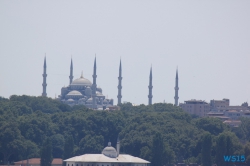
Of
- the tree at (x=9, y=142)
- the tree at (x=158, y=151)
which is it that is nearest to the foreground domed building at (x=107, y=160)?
the tree at (x=158, y=151)

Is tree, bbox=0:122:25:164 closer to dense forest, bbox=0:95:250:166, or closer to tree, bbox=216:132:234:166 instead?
dense forest, bbox=0:95:250:166

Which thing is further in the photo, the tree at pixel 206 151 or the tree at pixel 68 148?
the tree at pixel 68 148

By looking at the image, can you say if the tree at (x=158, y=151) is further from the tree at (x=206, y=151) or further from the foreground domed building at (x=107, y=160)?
the tree at (x=206, y=151)

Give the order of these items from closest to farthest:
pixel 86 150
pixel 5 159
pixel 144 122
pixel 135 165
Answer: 1. pixel 135 165
2. pixel 5 159
3. pixel 86 150
4. pixel 144 122

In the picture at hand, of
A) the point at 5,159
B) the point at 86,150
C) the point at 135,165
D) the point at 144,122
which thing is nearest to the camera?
the point at 135,165

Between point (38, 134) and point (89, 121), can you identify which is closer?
point (38, 134)

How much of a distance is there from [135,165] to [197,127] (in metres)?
30.2

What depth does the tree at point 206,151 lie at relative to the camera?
11350cm

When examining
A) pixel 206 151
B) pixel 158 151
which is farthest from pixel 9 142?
pixel 206 151

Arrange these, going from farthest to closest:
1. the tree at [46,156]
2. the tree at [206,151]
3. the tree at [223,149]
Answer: the tree at [206,151] → the tree at [223,149] → the tree at [46,156]

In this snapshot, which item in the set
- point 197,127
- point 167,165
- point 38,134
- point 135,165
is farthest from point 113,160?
point 197,127

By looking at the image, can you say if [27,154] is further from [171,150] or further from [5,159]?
[171,150]

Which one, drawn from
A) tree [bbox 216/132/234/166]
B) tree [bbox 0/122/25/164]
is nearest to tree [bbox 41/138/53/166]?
tree [bbox 0/122/25/164]

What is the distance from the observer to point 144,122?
13238 centimetres
